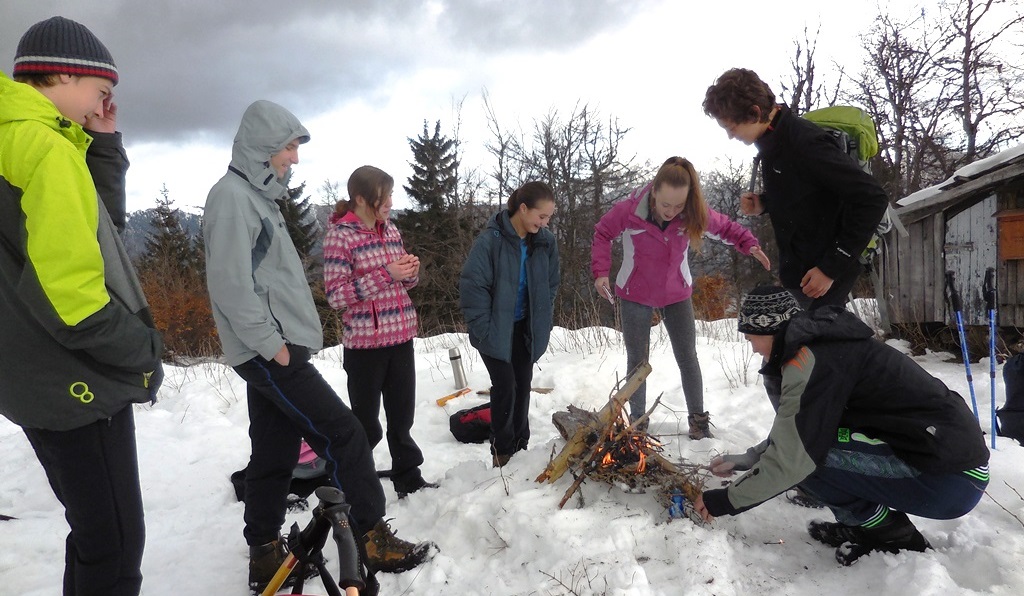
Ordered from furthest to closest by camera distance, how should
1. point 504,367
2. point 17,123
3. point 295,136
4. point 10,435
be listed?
point 10,435 → point 504,367 → point 295,136 → point 17,123

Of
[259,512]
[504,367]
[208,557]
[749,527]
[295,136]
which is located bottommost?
[208,557]

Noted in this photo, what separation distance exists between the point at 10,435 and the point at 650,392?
5.77 meters

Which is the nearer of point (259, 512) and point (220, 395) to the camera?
point (259, 512)

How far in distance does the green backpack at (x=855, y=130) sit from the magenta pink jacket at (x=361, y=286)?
2.53m

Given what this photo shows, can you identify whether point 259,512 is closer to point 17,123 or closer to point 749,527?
point 17,123

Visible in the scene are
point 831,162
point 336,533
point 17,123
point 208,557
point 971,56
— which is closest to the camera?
point 336,533

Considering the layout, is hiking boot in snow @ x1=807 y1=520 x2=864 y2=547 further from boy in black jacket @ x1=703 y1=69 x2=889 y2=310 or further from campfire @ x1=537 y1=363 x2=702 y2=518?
boy in black jacket @ x1=703 y1=69 x2=889 y2=310

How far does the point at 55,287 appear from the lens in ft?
5.03

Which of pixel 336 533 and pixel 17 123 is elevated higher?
pixel 17 123

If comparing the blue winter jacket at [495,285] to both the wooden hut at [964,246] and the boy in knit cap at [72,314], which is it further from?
the wooden hut at [964,246]

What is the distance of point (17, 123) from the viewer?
5.08 ft

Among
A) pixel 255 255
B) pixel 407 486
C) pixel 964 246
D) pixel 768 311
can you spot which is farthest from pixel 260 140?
pixel 964 246

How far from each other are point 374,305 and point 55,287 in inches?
66.1

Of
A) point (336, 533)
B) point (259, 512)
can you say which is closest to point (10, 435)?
point (259, 512)
